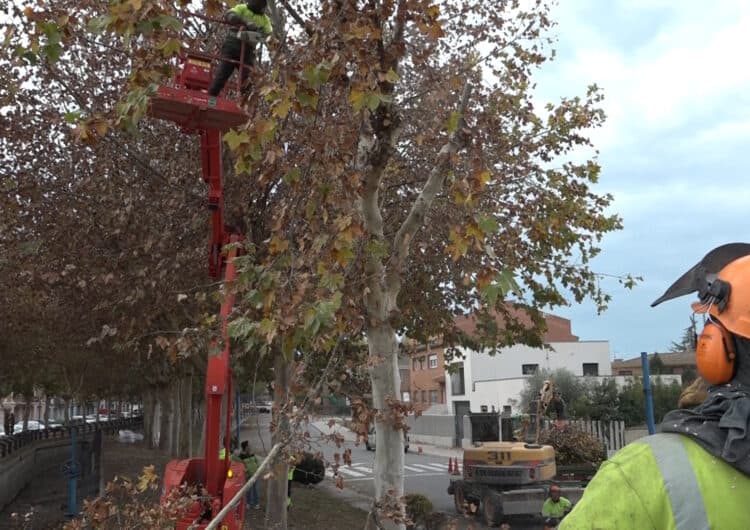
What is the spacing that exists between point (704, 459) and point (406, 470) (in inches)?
1161

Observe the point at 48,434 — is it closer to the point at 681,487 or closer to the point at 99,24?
the point at 99,24

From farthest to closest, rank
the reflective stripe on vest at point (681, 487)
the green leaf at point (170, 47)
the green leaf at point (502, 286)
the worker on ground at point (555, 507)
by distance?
1. the worker on ground at point (555, 507)
2. the green leaf at point (170, 47)
3. the green leaf at point (502, 286)
4. the reflective stripe on vest at point (681, 487)

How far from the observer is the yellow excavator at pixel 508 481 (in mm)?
15953

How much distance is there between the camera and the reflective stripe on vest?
1.41m

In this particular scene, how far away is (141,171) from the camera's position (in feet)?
36.6

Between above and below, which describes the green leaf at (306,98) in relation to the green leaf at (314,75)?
below

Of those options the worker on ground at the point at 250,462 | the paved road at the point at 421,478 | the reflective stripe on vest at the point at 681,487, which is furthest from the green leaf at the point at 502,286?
the worker on ground at the point at 250,462

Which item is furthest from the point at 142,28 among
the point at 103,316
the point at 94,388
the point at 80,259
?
the point at 94,388

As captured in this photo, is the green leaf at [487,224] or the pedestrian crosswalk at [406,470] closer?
the green leaf at [487,224]

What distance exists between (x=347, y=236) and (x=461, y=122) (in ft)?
6.67

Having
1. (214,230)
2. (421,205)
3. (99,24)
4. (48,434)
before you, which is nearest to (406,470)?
(214,230)

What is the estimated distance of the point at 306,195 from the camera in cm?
509

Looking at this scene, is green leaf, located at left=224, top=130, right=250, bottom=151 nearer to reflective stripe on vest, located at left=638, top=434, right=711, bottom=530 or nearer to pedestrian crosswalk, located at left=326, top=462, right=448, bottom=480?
reflective stripe on vest, located at left=638, top=434, right=711, bottom=530

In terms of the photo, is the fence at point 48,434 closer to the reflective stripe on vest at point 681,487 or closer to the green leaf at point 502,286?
the green leaf at point 502,286
